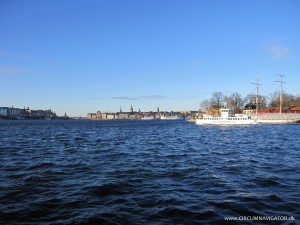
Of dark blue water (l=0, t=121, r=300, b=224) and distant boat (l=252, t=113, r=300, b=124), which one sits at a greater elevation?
distant boat (l=252, t=113, r=300, b=124)

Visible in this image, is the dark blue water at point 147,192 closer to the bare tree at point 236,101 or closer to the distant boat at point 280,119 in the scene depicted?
the distant boat at point 280,119

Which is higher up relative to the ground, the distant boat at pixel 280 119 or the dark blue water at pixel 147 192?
the distant boat at pixel 280 119

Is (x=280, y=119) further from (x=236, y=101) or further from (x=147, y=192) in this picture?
(x=147, y=192)

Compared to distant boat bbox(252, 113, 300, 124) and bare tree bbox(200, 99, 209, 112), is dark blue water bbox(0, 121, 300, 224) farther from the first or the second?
bare tree bbox(200, 99, 209, 112)

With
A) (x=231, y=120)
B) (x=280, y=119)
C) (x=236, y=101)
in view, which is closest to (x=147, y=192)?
(x=231, y=120)

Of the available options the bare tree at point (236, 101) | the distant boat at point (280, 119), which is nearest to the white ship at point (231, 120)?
the distant boat at point (280, 119)

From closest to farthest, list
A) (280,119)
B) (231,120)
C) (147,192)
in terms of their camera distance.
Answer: (147,192) < (231,120) < (280,119)

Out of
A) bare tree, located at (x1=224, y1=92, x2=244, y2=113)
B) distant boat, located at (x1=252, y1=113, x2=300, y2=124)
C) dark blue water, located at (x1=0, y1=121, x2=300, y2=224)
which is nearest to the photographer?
dark blue water, located at (x1=0, y1=121, x2=300, y2=224)

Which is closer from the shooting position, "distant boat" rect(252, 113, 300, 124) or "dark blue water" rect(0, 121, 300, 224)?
"dark blue water" rect(0, 121, 300, 224)

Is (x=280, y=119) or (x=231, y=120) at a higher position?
(x=280, y=119)

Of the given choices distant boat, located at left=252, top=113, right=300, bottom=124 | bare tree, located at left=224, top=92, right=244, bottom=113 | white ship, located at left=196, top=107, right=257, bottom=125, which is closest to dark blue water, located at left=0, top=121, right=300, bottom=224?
white ship, located at left=196, top=107, right=257, bottom=125

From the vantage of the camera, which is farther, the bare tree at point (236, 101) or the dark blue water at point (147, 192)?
the bare tree at point (236, 101)

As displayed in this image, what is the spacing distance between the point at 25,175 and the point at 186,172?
917 cm

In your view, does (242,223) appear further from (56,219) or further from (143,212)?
(56,219)
